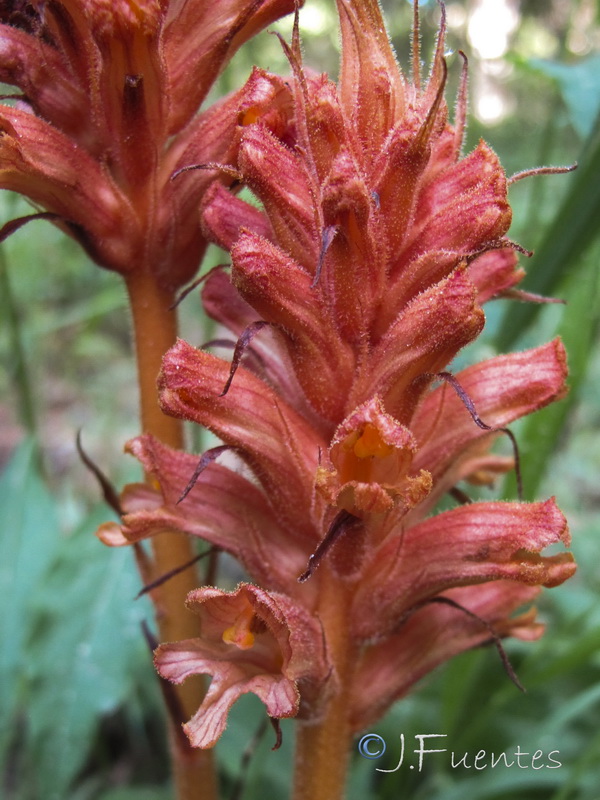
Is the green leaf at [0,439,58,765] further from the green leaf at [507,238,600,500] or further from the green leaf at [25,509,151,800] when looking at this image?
the green leaf at [507,238,600,500]

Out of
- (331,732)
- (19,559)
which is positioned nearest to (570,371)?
(331,732)

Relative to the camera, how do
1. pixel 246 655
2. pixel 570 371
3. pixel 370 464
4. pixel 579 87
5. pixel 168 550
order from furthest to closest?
pixel 579 87 → pixel 570 371 → pixel 168 550 → pixel 246 655 → pixel 370 464

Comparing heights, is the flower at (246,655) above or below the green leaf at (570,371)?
below

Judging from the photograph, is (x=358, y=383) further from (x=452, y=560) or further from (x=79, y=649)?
(x=79, y=649)

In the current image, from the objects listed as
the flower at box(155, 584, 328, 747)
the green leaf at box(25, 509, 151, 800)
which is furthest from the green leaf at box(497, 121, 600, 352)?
the green leaf at box(25, 509, 151, 800)

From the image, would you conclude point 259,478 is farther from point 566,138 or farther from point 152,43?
point 566,138

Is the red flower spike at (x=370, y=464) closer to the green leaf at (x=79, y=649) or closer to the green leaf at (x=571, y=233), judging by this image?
the green leaf at (x=571, y=233)

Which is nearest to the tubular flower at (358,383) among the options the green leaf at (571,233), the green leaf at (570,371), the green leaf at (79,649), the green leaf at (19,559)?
the green leaf at (570,371)

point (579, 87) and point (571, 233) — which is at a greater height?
point (579, 87)
